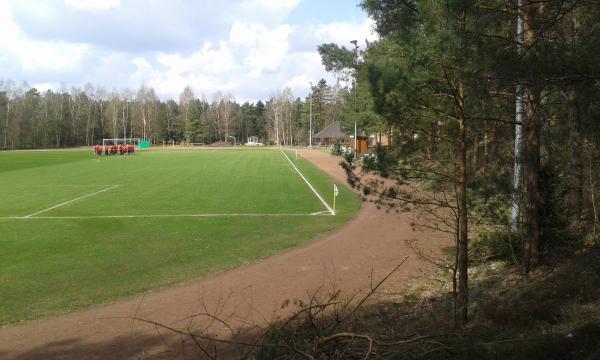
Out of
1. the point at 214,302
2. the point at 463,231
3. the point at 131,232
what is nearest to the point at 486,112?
the point at 463,231

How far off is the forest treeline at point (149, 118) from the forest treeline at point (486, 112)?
106m

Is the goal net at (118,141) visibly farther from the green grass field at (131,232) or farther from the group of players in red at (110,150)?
the green grass field at (131,232)

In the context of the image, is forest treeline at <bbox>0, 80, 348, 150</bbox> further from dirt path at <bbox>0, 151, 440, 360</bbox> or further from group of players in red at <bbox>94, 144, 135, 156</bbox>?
dirt path at <bbox>0, 151, 440, 360</bbox>

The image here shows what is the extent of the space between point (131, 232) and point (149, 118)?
396ft

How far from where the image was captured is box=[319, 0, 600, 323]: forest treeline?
6.32 meters

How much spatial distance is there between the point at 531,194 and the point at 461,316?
137 inches

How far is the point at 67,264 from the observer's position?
12.7m

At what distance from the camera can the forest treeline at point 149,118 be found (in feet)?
360

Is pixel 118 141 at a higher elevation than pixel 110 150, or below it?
higher

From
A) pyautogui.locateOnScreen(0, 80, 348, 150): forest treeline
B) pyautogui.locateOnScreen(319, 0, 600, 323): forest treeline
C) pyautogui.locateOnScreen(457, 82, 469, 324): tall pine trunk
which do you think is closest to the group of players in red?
pyautogui.locateOnScreen(0, 80, 348, 150): forest treeline

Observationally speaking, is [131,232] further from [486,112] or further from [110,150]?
[110,150]

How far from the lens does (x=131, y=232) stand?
1689cm

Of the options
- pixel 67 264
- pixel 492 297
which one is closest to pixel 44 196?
pixel 67 264

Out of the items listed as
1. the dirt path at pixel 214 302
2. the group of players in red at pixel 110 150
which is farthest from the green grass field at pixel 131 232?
the group of players in red at pixel 110 150
